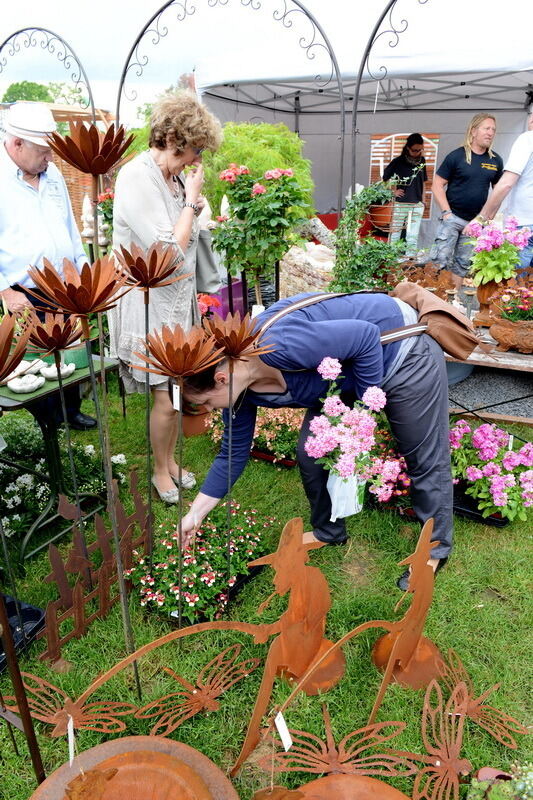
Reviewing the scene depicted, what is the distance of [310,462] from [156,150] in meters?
1.46

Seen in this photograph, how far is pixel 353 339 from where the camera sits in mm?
1910

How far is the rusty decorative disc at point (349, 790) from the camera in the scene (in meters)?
1.32

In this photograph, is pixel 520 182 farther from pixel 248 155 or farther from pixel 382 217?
pixel 248 155

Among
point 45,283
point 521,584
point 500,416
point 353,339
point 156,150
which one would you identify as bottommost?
point 521,584

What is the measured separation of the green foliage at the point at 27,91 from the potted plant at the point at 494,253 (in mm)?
37115

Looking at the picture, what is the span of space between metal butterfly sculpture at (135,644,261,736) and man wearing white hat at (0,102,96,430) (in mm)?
1751

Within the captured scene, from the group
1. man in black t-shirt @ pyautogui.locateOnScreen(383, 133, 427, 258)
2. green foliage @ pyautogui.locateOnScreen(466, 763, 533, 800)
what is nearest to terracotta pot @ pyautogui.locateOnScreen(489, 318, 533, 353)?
green foliage @ pyautogui.locateOnScreen(466, 763, 533, 800)

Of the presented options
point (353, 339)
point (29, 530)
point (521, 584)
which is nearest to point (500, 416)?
point (521, 584)

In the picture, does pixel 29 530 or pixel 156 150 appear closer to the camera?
pixel 156 150

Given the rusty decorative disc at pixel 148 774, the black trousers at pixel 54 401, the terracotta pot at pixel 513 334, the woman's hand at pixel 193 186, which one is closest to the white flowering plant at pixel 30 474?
the black trousers at pixel 54 401

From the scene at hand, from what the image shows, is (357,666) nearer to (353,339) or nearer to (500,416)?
(353,339)

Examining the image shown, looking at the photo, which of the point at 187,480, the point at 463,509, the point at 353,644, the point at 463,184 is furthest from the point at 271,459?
the point at 463,184

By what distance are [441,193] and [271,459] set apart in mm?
3510

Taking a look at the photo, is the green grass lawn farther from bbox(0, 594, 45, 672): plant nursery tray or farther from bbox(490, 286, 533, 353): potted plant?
bbox(490, 286, 533, 353): potted plant
